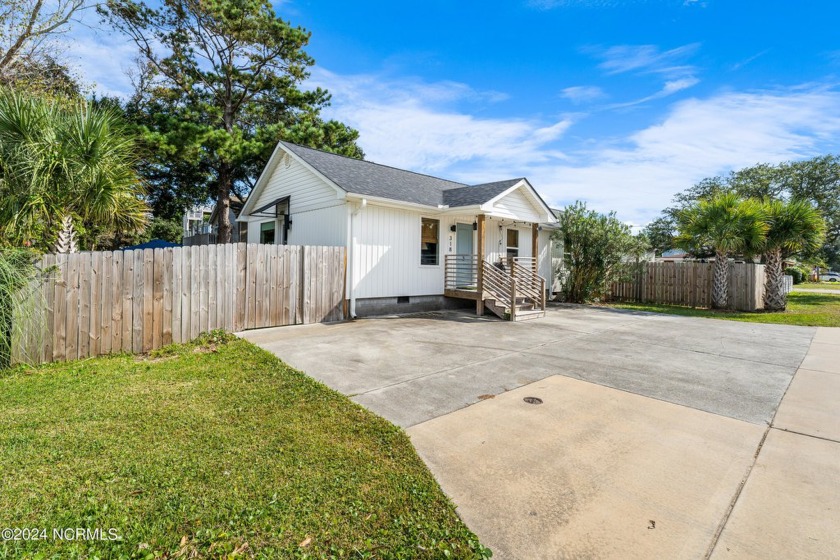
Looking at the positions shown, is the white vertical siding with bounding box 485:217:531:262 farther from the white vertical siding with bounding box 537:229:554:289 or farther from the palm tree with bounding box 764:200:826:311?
the palm tree with bounding box 764:200:826:311

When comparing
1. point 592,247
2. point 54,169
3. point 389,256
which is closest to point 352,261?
point 389,256

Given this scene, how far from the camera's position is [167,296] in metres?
6.65

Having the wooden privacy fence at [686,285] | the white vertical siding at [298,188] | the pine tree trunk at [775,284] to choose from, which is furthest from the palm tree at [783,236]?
the white vertical siding at [298,188]

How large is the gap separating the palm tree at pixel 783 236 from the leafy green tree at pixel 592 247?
12.4ft

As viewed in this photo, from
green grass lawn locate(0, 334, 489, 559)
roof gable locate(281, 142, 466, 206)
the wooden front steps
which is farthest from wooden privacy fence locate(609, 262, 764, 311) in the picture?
green grass lawn locate(0, 334, 489, 559)

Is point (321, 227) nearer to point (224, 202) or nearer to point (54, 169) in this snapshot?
point (54, 169)

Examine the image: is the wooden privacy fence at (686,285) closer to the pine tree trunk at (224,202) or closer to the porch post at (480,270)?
the porch post at (480,270)

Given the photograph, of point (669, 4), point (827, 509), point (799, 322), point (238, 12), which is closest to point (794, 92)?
point (669, 4)

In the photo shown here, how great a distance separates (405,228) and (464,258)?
2.30 meters

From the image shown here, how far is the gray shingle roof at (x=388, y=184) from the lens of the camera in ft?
34.2

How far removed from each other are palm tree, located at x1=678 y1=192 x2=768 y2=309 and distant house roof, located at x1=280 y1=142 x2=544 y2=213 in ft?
22.5

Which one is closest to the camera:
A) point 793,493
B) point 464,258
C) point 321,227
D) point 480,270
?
point 793,493

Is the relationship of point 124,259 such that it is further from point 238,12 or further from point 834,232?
→ point 834,232

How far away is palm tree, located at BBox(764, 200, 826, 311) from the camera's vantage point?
1230cm
